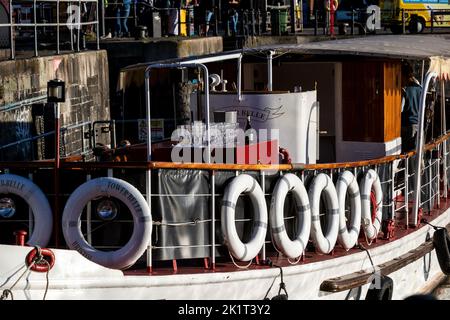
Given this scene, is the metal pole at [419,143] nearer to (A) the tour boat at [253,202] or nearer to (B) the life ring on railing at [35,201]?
(A) the tour boat at [253,202]

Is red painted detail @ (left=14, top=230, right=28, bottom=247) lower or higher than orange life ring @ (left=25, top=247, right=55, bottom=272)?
higher

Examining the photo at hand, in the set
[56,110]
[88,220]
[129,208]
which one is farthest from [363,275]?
[56,110]

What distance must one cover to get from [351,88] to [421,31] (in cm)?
2013

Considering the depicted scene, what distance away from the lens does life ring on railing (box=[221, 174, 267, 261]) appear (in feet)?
36.5

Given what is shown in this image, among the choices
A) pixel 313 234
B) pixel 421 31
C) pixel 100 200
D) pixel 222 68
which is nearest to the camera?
pixel 100 200

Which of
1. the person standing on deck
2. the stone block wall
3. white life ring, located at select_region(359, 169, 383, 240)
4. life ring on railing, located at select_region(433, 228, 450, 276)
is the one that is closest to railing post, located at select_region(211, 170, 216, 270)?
white life ring, located at select_region(359, 169, 383, 240)

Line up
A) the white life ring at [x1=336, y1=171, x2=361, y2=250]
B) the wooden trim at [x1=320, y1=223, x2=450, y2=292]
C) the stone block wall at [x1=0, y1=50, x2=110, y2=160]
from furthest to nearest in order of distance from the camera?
the stone block wall at [x1=0, y1=50, x2=110, y2=160], the white life ring at [x1=336, y1=171, x2=361, y2=250], the wooden trim at [x1=320, y1=223, x2=450, y2=292]

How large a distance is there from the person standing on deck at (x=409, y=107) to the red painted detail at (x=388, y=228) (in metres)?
2.87

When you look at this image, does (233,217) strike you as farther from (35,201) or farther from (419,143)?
(419,143)

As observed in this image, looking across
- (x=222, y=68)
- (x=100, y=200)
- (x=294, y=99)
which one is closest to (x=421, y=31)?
(x=222, y=68)

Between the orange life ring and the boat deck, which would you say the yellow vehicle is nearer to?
the boat deck

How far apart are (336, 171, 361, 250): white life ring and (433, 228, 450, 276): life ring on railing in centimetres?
225

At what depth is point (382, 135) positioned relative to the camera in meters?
14.6
